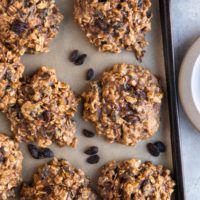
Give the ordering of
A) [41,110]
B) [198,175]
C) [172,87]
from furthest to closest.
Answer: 1. [198,175]
2. [172,87]
3. [41,110]

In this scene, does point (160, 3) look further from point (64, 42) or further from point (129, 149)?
point (129, 149)

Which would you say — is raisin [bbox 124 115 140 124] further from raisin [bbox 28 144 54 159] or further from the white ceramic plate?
raisin [bbox 28 144 54 159]

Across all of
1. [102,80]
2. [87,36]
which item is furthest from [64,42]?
[102,80]

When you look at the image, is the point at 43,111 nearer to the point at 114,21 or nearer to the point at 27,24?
the point at 27,24

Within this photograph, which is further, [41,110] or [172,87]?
[172,87]

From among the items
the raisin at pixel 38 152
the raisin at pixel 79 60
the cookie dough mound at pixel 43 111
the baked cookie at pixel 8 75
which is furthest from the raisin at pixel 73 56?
the raisin at pixel 38 152

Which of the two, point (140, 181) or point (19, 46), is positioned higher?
point (19, 46)
